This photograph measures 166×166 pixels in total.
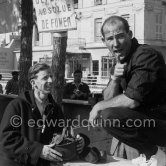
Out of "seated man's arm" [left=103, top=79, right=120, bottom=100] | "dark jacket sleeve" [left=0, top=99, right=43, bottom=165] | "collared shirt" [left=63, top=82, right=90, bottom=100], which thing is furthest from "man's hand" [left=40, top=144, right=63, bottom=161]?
"collared shirt" [left=63, top=82, right=90, bottom=100]

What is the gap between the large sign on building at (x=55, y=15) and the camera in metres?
4.44

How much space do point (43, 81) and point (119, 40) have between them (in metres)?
0.84

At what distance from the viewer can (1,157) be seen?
3082 millimetres

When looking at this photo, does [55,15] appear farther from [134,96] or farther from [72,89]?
[72,89]

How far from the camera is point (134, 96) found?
2807 mm

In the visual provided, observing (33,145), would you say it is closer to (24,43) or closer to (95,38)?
(24,43)

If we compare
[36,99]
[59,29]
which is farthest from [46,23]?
[36,99]

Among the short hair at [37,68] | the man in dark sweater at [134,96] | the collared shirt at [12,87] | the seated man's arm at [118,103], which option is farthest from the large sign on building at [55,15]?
the collared shirt at [12,87]

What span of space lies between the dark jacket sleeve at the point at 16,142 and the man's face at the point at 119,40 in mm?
958

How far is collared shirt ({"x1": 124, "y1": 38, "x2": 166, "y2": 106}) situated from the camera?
109 inches

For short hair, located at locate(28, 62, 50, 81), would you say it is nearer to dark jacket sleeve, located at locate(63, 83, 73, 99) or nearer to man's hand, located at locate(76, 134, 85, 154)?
man's hand, located at locate(76, 134, 85, 154)

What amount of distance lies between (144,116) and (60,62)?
265 cm

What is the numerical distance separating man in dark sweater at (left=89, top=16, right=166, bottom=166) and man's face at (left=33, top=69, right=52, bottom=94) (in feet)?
1.87

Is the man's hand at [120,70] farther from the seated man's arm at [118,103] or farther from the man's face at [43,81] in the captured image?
the man's face at [43,81]
